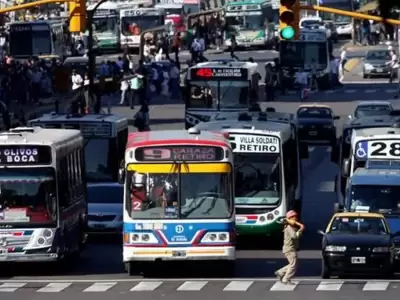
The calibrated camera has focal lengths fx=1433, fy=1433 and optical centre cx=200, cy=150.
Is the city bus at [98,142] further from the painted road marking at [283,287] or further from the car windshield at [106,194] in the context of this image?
the painted road marking at [283,287]

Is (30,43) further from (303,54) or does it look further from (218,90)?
(218,90)

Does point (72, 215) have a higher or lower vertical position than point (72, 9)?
lower

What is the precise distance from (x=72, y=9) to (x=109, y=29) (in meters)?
58.8

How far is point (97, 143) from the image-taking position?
118 ft

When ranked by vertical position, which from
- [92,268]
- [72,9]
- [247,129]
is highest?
[72,9]

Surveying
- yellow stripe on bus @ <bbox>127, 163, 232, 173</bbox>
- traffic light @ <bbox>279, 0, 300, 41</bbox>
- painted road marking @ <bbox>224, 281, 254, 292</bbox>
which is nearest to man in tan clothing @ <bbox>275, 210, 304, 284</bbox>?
painted road marking @ <bbox>224, 281, 254, 292</bbox>

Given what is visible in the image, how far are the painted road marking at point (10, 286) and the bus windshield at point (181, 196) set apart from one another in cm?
231

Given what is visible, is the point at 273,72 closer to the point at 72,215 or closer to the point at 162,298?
the point at 72,215

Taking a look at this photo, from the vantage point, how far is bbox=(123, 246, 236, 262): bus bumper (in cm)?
2502

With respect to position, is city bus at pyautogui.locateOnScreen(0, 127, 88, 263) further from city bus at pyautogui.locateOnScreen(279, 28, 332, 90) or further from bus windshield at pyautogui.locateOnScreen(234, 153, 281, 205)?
city bus at pyautogui.locateOnScreen(279, 28, 332, 90)

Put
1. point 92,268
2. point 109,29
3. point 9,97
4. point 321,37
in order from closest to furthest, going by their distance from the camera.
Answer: point 92,268, point 9,97, point 321,37, point 109,29

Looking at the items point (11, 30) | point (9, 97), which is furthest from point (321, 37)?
point (9, 97)

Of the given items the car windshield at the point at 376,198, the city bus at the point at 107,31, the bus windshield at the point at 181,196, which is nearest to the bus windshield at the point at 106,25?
the city bus at the point at 107,31

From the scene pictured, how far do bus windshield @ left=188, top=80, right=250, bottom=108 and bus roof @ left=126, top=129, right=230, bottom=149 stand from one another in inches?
874
